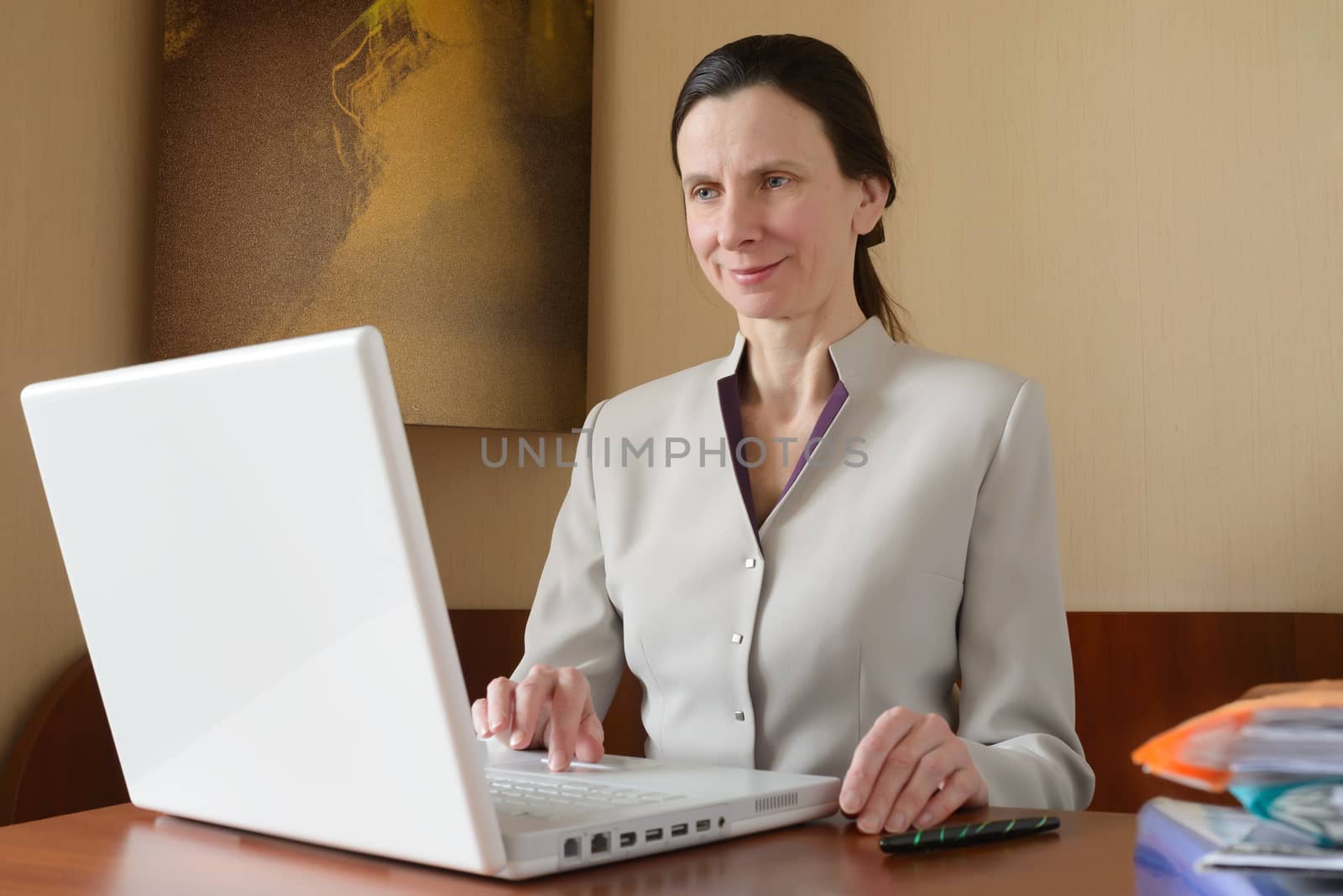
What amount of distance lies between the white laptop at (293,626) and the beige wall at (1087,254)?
4.09 feet

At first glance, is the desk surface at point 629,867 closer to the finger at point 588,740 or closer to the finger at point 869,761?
the finger at point 869,761

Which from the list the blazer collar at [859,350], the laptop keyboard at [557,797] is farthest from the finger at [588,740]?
the blazer collar at [859,350]

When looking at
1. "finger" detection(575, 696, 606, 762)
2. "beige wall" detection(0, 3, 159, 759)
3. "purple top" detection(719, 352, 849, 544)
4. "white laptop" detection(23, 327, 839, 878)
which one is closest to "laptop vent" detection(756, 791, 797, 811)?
"white laptop" detection(23, 327, 839, 878)

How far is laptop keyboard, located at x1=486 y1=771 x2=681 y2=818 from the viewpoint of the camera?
721mm

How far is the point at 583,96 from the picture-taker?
2.34m

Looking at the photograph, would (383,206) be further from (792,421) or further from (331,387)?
(331,387)

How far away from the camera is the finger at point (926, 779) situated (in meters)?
0.78

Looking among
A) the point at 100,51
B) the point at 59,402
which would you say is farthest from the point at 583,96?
the point at 59,402

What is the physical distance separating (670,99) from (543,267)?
0.45m

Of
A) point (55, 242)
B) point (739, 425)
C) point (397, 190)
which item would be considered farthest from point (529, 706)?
point (397, 190)

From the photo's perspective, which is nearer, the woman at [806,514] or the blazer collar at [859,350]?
the woman at [806,514]

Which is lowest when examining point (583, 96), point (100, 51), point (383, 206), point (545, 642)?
point (545, 642)

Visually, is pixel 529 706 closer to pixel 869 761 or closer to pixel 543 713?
pixel 543 713

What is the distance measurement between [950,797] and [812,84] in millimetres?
842
